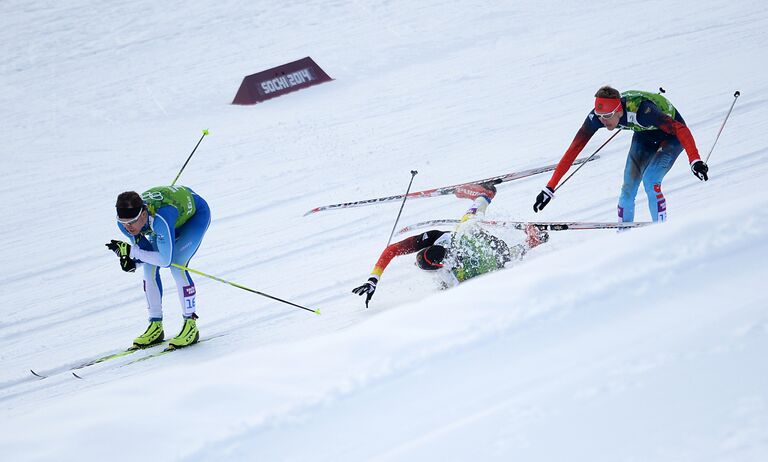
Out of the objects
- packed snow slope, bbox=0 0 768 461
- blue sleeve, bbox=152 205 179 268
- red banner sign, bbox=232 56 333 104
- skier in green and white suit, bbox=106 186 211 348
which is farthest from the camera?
red banner sign, bbox=232 56 333 104

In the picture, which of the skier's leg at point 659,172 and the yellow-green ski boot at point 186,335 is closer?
the yellow-green ski boot at point 186,335

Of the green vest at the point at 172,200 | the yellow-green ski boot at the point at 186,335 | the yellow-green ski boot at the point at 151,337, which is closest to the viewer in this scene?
the green vest at the point at 172,200

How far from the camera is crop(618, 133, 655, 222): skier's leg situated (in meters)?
6.34

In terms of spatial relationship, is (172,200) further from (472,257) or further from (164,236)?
(472,257)

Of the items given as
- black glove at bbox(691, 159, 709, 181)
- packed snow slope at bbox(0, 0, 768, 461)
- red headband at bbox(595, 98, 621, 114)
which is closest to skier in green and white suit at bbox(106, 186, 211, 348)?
packed snow slope at bbox(0, 0, 768, 461)

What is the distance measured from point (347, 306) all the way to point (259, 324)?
78 centimetres

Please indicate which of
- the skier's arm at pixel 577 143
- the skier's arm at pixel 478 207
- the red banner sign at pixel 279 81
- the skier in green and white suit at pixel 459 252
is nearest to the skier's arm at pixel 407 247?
the skier in green and white suit at pixel 459 252

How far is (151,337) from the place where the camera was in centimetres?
623

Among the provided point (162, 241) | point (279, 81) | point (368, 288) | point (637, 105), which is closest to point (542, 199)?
point (637, 105)

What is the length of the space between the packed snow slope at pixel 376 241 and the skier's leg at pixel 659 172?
76 cm

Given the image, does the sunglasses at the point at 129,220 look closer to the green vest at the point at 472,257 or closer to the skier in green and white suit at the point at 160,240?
the skier in green and white suit at the point at 160,240

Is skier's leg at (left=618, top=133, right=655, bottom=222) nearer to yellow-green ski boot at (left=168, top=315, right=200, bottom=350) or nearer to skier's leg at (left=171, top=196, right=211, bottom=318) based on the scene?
skier's leg at (left=171, top=196, right=211, bottom=318)

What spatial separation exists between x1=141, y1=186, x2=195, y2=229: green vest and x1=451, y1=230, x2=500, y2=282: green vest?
2204 mm

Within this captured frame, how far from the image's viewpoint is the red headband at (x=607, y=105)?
5918 millimetres
